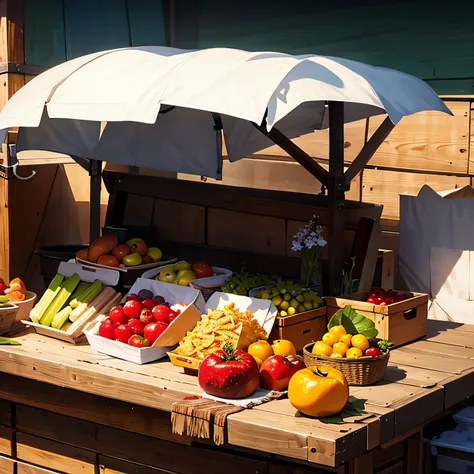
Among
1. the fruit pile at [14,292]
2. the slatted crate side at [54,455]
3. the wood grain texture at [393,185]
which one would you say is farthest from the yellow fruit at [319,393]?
the wood grain texture at [393,185]

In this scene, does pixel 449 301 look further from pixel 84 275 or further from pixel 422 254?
pixel 84 275

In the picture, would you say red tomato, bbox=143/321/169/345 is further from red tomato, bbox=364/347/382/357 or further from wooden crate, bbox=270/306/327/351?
red tomato, bbox=364/347/382/357

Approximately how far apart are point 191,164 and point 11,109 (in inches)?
61.5

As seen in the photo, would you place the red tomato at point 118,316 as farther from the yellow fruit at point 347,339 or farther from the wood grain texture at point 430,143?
the wood grain texture at point 430,143

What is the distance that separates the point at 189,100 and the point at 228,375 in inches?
61.1

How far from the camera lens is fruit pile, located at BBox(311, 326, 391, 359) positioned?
5.01 meters

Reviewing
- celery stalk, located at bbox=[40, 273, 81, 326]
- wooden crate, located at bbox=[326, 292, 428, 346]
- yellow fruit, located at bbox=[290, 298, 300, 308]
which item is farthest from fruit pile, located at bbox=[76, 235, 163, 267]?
wooden crate, located at bbox=[326, 292, 428, 346]

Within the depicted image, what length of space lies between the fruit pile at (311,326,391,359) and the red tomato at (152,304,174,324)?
961 millimetres

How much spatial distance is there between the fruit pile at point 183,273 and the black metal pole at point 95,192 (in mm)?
1251

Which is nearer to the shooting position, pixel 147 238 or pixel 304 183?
pixel 147 238

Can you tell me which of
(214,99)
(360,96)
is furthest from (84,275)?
(360,96)

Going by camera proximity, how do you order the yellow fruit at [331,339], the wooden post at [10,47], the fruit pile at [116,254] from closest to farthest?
the yellow fruit at [331,339] → the fruit pile at [116,254] → the wooden post at [10,47]

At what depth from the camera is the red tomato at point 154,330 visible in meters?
5.45

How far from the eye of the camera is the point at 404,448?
5207mm
